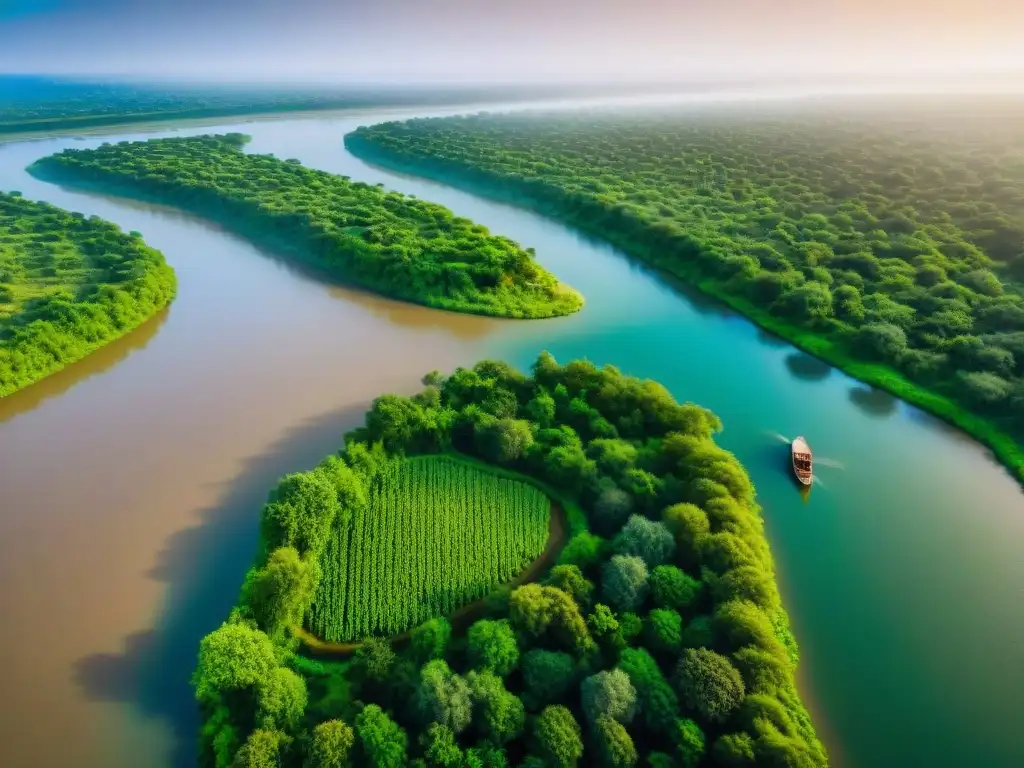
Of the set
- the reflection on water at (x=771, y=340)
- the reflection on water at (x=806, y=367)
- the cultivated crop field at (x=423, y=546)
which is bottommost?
the reflection on water at (x=806, y=367)

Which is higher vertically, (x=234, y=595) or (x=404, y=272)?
(x=404, y=272)

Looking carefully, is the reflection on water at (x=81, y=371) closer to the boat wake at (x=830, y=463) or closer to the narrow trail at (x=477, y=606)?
the narrow trail at (x=477, y=606)

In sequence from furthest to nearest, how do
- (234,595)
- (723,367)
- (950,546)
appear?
1. (723,367)
2. (950,546)
3. (234,595)

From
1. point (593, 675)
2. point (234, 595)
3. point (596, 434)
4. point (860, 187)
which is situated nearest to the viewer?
point (593, 675)

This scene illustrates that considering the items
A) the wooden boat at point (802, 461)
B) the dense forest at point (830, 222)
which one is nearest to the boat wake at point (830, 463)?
the wooden boat at point (802, 461)

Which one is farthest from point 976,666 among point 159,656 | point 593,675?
point 159,656

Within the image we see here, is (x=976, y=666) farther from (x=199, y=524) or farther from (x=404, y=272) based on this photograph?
(x=404, y=272)
